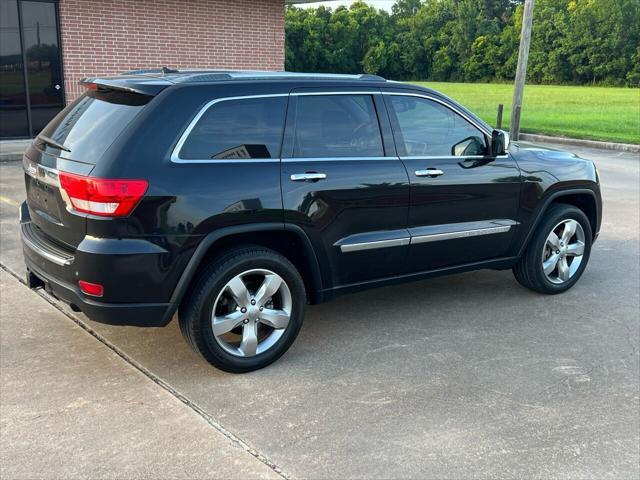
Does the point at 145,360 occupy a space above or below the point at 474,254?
below

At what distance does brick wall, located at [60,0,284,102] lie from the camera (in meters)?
13.7

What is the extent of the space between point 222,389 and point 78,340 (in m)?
1.22

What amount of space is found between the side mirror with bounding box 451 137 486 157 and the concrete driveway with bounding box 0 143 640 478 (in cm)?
124

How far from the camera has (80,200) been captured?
3.65 metres

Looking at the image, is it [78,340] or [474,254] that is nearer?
[78,340]

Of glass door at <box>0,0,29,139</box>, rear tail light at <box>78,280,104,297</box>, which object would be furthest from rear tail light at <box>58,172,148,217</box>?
glass door at <box>0,0,29,139</box>

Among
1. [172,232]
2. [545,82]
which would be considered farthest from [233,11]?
[545,82]

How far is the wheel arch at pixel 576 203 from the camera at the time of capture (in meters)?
5.42

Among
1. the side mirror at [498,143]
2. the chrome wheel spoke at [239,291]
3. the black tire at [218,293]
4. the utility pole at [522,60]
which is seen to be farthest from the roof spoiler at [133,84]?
the utility pole at [522,60]

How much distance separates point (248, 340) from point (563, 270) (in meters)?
2.98

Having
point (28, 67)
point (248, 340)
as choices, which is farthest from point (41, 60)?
point (248, 340)

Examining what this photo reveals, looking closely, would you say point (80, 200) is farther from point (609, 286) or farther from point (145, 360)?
point (609, 286)

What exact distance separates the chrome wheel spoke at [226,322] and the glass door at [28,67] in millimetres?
11385

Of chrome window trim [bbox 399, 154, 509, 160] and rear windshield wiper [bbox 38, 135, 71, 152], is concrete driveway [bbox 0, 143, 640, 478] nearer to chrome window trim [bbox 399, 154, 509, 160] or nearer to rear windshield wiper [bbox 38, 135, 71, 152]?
chrome window trim [bbox 399, 154, 509, 160]
